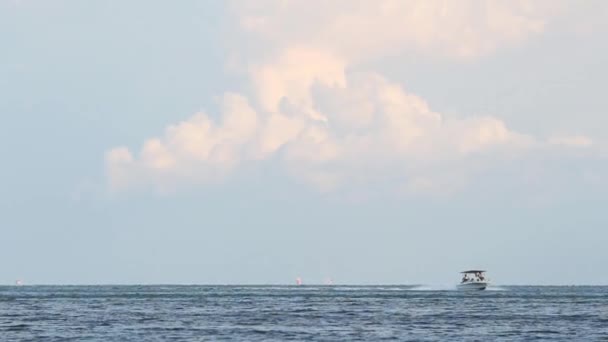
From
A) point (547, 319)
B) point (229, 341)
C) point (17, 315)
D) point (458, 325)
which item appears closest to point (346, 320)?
point (458, 325)

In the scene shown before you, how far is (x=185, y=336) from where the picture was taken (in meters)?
87.9

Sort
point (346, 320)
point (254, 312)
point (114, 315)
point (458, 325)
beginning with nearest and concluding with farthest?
point (458, 325), point (346, 320), point (114, 315), point (254, 312)

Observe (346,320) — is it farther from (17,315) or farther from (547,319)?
(17,315)

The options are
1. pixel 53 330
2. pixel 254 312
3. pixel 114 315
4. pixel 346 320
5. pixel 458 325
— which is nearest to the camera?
pixel 53 330

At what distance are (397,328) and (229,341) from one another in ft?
65.0

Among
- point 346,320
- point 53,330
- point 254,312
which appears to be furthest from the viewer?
point 254,312

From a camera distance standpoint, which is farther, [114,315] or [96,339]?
[114,315]

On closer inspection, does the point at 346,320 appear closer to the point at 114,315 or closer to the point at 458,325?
the point at 458,325

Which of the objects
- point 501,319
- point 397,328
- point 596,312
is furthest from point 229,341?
point 596,312

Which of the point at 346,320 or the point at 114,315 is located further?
the point at 114,315

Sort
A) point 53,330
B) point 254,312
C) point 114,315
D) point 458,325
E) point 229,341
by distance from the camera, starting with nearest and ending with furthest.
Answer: point 229,341, point 53,330, point 458,325, point 114,315, point 254,312

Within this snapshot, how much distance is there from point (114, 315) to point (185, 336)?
34728mm

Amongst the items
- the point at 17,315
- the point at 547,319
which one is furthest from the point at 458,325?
the point at 17,315

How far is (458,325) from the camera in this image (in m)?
102
